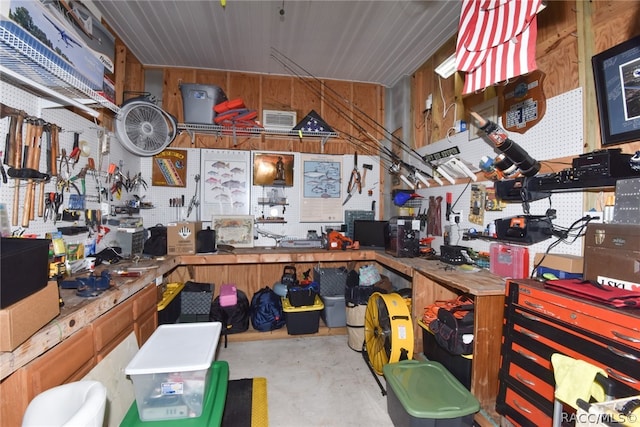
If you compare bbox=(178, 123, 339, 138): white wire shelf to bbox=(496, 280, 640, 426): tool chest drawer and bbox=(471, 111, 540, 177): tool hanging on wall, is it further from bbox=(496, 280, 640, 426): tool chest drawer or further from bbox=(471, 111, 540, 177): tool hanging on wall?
bbox=(496, 280, 640, 426): tool chest drawer

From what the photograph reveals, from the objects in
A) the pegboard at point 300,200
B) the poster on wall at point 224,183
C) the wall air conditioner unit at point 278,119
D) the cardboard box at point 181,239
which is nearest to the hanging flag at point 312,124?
the wall air conditioner unit at point 278,119

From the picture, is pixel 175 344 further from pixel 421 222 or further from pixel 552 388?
pixel 421 222

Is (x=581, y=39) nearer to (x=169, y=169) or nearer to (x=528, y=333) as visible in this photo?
(x=528, y=333)

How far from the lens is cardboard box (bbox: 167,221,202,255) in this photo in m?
2.97

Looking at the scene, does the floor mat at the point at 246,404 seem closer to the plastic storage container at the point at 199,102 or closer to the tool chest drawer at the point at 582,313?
the tool chest drawer at the point at 582,313

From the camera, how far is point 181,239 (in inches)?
118

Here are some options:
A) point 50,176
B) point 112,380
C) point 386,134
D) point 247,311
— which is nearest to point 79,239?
point 50,176

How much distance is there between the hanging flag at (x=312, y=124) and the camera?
363cm

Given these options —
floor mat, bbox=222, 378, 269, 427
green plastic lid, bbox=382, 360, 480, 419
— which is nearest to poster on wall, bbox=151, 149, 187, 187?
floor mat, bbox=222, 378, 269, 427

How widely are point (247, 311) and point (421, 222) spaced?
2.34 m

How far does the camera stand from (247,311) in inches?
128

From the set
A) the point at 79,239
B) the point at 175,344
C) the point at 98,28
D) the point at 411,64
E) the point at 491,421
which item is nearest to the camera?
the point at 175,344

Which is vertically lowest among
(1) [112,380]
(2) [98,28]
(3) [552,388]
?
(1) [112,380]

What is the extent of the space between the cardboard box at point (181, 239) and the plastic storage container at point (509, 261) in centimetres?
288
